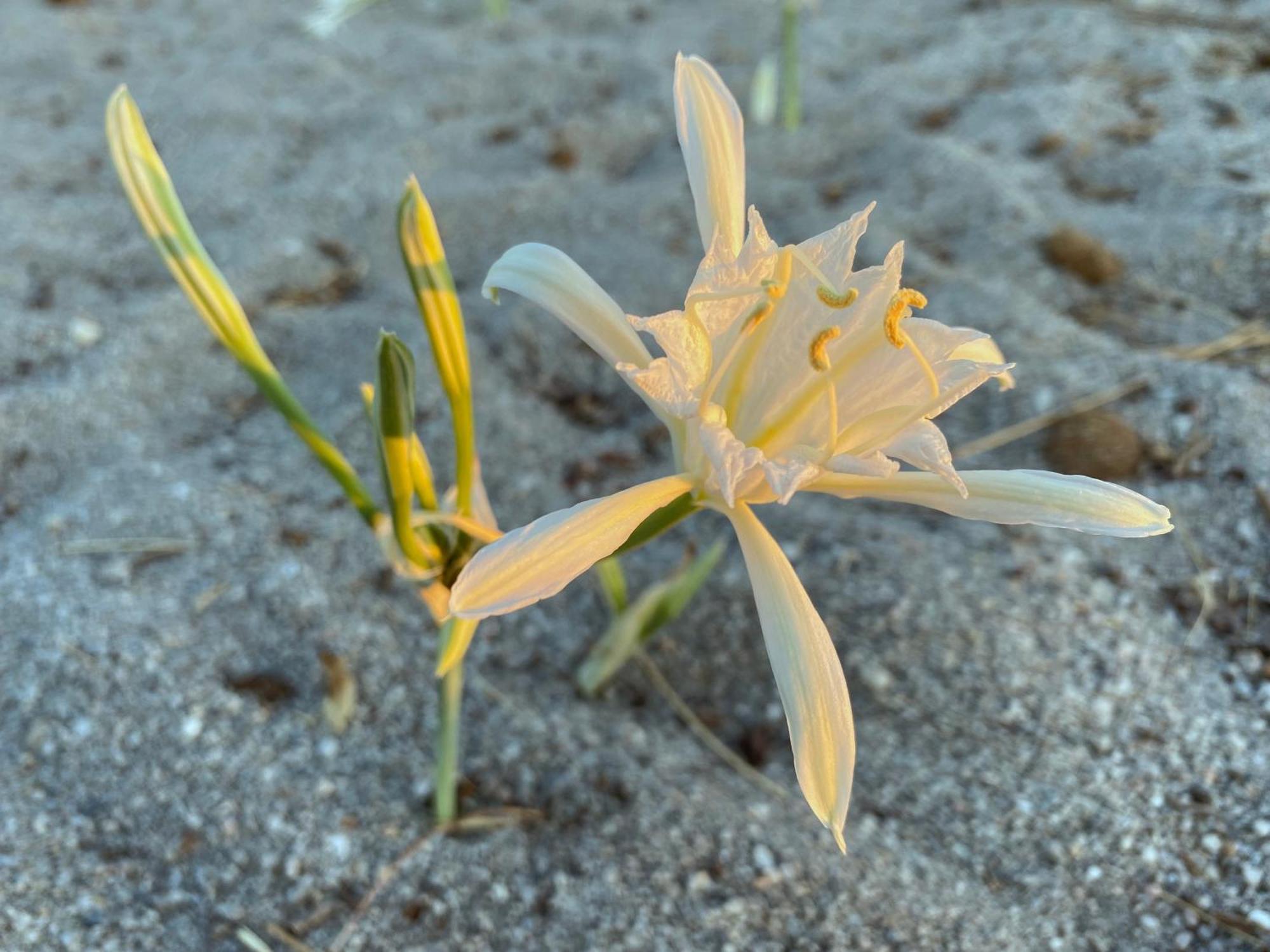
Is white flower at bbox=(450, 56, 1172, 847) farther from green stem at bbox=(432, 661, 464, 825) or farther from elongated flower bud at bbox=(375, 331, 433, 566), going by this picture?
green stem at bbox=(432, 661, 464, 825)

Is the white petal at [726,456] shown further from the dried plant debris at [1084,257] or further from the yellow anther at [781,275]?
the dried plant debris at [1084,257]

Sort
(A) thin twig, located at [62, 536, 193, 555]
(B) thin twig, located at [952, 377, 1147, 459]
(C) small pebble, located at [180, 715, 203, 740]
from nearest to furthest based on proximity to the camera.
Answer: (C) small pebble, located at [180, 715, 203, 740]
(A) thin twig, located at [62, 536, 193, 555]
(B) thin twig, located at [952, 377, 1147, 459]

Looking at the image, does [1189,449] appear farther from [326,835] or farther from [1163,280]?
[326,835]

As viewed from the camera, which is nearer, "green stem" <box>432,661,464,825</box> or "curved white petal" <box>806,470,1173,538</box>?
"curved white petal" <box>806,470,1173,538</box>

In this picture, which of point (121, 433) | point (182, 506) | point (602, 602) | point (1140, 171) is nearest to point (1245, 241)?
point (1140, 171)

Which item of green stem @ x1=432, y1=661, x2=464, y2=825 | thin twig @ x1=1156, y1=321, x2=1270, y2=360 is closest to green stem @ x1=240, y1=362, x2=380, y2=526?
green stem @ x1=432, y1=661, x2=464, y2=825

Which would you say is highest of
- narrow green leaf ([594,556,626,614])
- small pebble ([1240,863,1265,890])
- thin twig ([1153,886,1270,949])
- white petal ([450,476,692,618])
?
white petal ([450,476,692,618])

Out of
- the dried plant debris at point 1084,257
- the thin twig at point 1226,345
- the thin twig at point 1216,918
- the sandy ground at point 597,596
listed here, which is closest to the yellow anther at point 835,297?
the sandy ground at point 597,596

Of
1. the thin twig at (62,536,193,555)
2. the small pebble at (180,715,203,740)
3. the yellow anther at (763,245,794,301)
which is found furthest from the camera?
the thin twig at (62,536,193,555)
